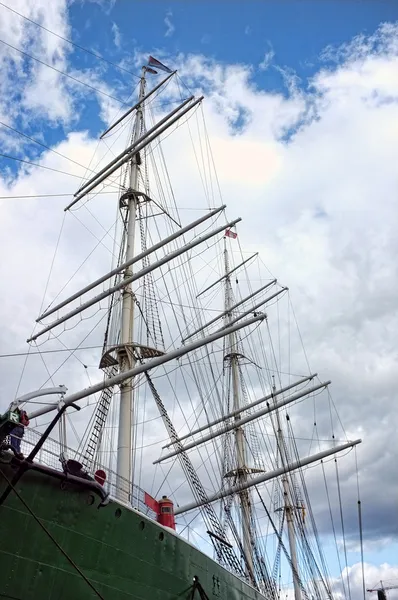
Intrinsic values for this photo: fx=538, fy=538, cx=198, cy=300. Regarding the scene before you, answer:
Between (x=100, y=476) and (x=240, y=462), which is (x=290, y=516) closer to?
(x=240, y=462)

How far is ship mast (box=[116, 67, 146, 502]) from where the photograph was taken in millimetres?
17469

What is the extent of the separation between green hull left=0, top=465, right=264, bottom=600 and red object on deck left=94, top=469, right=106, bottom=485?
1.82 feet

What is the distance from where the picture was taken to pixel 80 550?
34.2 feet

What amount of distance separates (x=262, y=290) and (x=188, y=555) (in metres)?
25.4

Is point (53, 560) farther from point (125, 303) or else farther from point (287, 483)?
point (287, 483)

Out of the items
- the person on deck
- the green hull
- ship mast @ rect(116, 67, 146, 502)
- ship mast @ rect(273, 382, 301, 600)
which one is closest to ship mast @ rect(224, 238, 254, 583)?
ship mast @ rect(273, 382, 301, 600)

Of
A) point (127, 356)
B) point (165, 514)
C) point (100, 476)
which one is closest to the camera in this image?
point (100, 476)

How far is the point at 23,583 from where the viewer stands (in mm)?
9250

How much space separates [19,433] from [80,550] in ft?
8.64

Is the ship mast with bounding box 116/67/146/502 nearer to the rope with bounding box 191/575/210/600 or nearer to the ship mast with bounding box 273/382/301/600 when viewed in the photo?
the rope with bounding box 191/575/210/600

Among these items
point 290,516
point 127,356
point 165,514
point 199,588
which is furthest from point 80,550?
point 290,516

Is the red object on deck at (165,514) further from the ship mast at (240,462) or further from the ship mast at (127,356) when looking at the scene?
the ship mast at (240,462)

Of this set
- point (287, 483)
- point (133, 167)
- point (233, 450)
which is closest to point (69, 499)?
point (133, 167)

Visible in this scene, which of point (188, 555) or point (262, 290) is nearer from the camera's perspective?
point (188, 555)
